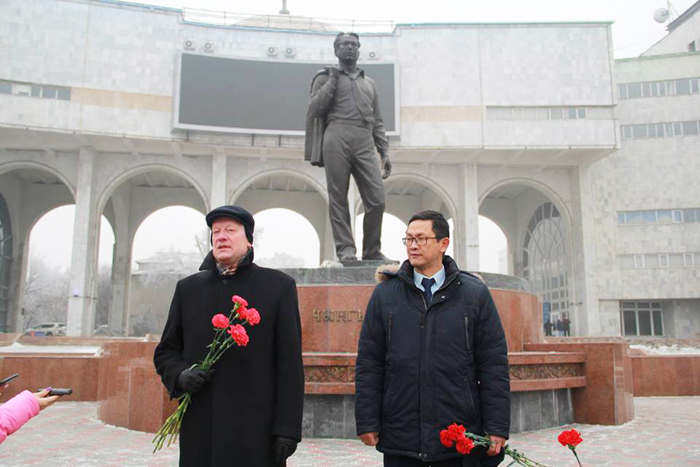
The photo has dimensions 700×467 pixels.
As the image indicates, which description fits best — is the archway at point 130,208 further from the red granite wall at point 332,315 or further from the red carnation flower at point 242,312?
the red carnation flower at point 242,312

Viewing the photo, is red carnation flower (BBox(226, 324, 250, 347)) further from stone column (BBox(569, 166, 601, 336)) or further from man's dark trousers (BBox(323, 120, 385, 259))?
stone column (BBox(569, 166, 601, 336))

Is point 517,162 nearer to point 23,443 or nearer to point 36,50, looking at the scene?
point 36,50

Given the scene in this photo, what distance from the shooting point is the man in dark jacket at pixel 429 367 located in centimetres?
265

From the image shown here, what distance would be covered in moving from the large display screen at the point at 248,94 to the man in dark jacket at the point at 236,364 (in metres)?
23.1

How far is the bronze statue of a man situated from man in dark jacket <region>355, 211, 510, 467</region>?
4.53m

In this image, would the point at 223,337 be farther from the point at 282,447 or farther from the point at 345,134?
the point at 345,134

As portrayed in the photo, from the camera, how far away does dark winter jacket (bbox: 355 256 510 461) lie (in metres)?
2.65

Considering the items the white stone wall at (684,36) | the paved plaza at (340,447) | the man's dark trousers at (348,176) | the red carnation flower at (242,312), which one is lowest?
the paved plaza at (340,447)

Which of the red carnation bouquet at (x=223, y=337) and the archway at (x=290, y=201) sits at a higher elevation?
the archway at (x=290, y=201)

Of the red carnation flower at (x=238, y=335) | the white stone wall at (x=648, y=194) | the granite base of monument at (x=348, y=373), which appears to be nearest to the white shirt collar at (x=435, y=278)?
the red carnation flower at (x=238, y=335)

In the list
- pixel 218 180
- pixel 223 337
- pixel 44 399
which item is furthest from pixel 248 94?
pixel 44 399

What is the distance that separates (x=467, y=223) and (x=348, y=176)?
2052cm

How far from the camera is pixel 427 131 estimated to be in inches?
1027

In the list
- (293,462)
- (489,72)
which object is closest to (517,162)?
(489,72)
